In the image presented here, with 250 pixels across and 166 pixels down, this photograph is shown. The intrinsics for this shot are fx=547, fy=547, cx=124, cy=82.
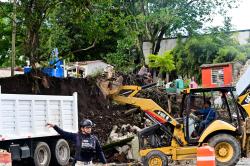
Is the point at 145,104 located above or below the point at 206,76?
below

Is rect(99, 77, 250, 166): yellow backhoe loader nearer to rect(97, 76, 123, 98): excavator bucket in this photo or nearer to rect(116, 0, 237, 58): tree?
rect(97, 76, 123, 98): excavator bucket

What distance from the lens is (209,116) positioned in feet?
50.3

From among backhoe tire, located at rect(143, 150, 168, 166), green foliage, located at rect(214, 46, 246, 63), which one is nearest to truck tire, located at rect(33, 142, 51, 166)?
backhoe tire, located at rect(143, 150, 168, 166)

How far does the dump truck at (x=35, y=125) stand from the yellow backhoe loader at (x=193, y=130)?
1.99 m

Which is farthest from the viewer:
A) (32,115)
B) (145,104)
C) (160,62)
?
(160,62)

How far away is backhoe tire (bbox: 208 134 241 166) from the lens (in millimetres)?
14798

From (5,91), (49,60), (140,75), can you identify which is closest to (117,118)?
(49,60)

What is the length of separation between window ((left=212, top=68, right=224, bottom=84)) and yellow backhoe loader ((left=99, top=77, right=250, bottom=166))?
27.7 meters

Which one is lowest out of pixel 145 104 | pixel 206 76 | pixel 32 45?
pixel 145 104

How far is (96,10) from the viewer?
21.5m

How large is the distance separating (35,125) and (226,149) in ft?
18.2

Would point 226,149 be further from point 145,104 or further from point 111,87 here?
point 111,87

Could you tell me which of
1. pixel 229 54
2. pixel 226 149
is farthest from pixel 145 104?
pixel 229 54

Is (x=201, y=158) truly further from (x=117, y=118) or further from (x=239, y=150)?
(x=117, y=118)
